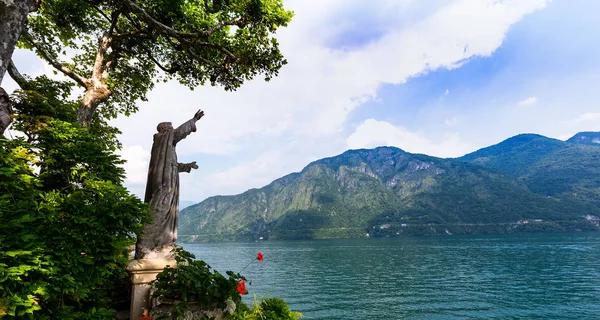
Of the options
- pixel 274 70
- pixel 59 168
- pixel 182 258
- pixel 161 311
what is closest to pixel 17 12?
pixel 59 168

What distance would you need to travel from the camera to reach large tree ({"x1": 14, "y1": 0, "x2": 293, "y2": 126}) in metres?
9.27

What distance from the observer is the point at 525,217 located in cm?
18400

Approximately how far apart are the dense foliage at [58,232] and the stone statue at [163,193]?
0.55 metres

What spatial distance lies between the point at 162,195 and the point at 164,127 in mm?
1426

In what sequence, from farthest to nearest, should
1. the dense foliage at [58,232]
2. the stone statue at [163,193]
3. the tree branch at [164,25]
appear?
the tree branch at [164,25]
the stone statue at [163,193]
the dense foliage at [58,232]

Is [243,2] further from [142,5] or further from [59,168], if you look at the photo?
[59,168]

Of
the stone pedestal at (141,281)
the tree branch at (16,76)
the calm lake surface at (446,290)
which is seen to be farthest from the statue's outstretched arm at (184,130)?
the calm lake surface at (446,290)

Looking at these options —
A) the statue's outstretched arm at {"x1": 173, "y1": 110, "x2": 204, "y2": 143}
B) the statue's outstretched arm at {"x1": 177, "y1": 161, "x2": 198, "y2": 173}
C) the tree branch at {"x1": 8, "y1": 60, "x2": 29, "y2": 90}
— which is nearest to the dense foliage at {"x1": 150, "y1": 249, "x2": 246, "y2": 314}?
the statue's outstretched arm at {"x1": 177, "y1": 161, "x2": 198, "y2": 173}

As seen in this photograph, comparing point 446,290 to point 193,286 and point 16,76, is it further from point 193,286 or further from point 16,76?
point 16,76

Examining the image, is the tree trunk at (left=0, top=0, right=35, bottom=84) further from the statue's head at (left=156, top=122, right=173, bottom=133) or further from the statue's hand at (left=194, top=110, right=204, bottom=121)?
the statue's hand at (left=194, top=110, right=204, bottom=121)

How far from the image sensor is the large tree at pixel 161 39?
927 centimetres

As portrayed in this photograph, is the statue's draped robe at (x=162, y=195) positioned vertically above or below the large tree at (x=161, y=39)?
below

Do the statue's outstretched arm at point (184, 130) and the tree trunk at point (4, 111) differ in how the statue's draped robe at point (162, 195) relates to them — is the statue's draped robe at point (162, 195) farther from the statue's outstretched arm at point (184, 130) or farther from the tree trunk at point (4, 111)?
the tree trunk at point (4, 111)

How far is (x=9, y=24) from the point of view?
515cm
